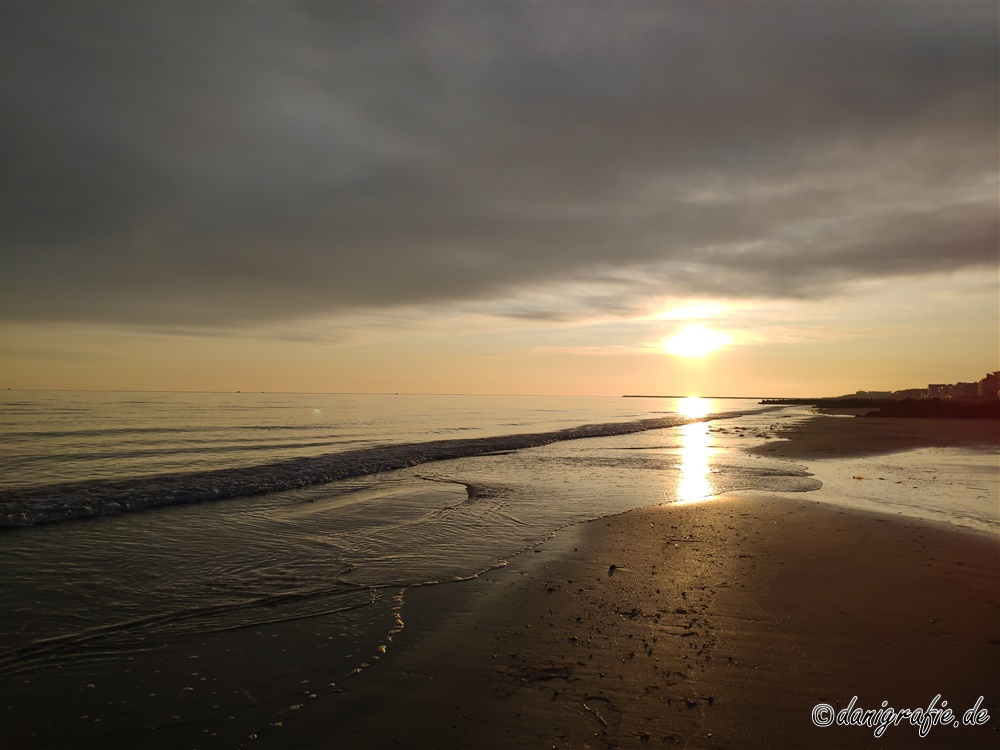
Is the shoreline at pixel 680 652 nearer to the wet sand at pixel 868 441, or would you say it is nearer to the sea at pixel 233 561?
the sea at pixel 233 561

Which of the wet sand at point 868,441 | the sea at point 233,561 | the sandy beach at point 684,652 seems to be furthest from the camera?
the wet sand at point 868,441

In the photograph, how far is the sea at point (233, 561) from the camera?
242 inches

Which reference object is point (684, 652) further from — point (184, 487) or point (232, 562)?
point (184, 487)

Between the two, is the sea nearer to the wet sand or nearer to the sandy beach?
the sandy beach

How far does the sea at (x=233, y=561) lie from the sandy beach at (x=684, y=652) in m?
0.87

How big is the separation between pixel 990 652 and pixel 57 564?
53.8 feet

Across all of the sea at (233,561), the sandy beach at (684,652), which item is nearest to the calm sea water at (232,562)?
the sea at (233,561)

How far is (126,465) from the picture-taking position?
26.8 meters

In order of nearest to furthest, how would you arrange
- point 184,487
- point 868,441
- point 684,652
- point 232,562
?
point 684,652, point 232,562, point 184,487, point 868,441

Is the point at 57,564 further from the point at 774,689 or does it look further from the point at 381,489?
the point at 774,689

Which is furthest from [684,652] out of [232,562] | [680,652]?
[232,562]

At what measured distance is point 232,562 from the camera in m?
11.5

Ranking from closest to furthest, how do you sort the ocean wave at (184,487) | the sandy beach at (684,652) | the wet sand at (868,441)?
the sandy beach at (684,652) < the ocean wave at (184,487) < the wet sand at (868,441)

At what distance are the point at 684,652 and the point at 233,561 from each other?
30.8ft
